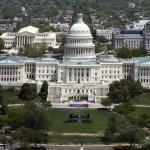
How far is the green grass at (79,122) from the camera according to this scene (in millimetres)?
89250

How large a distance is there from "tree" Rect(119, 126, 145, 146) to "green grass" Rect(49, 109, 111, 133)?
25.0 ft

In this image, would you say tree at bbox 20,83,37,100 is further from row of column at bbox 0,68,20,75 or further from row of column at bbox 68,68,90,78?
row of column at bbox 68,68,90,78

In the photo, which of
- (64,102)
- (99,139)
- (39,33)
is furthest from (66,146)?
(39,33)

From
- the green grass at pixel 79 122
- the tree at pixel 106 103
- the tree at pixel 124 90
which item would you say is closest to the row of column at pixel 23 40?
the tree at pixel 124 90

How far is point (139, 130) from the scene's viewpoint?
8131 centimetres

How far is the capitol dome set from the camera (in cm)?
12612

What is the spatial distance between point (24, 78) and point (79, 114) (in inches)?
1014

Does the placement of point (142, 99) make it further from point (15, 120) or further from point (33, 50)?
point (33, 50)

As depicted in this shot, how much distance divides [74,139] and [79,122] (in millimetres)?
8388

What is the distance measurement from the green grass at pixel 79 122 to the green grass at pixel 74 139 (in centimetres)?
270

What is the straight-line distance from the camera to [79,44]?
126500 mm

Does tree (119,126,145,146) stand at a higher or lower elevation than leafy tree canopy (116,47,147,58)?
lower

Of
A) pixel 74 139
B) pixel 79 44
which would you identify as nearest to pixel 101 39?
pixel 79 44

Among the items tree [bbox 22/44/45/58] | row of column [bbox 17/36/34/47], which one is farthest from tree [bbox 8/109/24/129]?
row of column [bbox 17/36/34/47]
